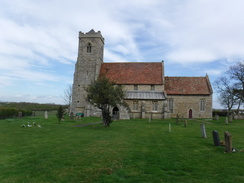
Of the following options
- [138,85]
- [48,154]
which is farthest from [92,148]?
[138,85]

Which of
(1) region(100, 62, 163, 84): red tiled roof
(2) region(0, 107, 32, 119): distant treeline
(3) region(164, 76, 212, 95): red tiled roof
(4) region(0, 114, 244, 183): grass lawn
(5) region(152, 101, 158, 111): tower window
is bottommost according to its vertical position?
(4) region(0, 114, 244, 183): grass lawn

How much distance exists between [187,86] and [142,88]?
8392 mm

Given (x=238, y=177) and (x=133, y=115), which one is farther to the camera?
(x=133, y=115)

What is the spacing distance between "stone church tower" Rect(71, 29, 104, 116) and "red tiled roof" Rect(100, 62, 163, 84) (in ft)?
7.07

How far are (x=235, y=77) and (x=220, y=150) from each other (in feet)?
96.8

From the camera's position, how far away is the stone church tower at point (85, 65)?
36781 mm

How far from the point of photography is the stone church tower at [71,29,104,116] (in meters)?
36.8

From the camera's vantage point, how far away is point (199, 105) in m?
35.3

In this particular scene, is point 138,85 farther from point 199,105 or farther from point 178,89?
point 199,105

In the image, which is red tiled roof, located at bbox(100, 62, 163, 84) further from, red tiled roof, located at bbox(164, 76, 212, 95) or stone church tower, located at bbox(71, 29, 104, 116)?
red tiled roof, located at bbox(164, 76, 212, 95)

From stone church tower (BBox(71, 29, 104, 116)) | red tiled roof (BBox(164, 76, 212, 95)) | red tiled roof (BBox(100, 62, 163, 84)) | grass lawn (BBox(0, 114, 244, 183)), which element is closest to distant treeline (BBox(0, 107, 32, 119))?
stone church tower (BBox(71, 29, 104, 116))

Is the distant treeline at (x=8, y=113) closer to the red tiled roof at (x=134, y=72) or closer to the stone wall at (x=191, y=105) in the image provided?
the red tiled roof at (x=134, y=72)

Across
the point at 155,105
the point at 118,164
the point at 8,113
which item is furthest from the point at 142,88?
the point at 118,164

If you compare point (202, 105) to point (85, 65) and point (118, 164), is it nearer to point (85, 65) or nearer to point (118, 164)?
point (85, 65)
